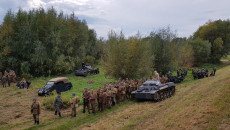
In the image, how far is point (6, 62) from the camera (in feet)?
96.5

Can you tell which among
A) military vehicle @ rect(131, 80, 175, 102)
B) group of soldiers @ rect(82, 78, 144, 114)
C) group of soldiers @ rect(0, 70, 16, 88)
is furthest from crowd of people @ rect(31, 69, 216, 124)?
group of soldiers @ rect(0, 70, 16, 88)

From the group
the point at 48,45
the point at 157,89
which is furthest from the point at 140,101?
the point at 48,45

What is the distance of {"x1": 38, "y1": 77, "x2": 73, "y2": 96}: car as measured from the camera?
19.7 metres

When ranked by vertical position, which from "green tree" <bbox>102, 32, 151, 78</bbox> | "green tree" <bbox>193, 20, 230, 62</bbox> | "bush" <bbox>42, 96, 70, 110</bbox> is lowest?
"bush" <bbox>42, 96, 70, 110</bbox>

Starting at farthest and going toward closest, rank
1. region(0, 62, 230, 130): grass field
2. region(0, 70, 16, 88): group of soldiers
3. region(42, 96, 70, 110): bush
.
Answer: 1. region(0, 70, 16, 88): group of soldiers
2. region(42, 96, 70, 110): bush
3. region(0, 62, 230, 130): grass field

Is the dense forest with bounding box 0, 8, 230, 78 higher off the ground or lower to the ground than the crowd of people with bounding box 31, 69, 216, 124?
higher

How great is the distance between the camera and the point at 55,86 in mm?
20797

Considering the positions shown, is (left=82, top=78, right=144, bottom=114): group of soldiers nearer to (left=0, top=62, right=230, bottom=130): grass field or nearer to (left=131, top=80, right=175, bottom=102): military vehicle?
(left=0, top=62, right=230, bottom=130): grass field

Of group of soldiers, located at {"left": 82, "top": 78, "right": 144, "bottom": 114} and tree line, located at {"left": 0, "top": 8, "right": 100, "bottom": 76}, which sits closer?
group of soldiers, located at {"left": 82, "top": 78, "right": 144, "bottom": 114}

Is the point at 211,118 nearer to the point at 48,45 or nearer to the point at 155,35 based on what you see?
the point at 155,35

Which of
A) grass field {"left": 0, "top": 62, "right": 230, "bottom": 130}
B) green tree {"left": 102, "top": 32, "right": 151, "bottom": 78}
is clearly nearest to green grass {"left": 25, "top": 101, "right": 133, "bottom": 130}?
grass field {"left": 0, "top": 62, "right": 230, "bottom": 130}

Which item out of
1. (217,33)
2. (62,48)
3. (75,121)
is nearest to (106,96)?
(75,121)

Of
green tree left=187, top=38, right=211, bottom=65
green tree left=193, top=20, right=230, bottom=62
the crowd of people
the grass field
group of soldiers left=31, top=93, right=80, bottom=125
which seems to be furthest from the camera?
green tree left=193, top=20, right=230, bottom=62

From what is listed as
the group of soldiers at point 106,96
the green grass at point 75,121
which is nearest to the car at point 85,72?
the group of soldiers at point 106,96
